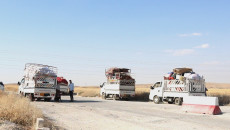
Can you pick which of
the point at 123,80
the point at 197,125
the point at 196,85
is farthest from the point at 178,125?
the point at 123,80

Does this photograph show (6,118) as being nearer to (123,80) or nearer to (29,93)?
(29,93)

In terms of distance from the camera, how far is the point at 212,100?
15.6 metres

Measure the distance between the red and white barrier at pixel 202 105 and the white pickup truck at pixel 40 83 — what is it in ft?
39.7

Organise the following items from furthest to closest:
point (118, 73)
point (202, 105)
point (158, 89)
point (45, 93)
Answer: point (118, 73) < point (158, 89) < point (45, 93) < point (202, 105)

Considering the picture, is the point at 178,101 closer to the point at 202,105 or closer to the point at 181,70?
the point at 181,70

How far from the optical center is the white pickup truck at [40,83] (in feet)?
79.7

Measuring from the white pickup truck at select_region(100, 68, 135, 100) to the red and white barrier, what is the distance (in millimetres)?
14391

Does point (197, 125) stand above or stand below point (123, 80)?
below

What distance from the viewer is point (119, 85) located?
30891 mm

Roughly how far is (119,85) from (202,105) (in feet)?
50.9

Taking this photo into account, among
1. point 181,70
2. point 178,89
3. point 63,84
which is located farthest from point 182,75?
point 63,84

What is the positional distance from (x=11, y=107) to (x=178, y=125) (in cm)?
593

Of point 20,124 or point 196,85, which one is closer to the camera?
point 20,124

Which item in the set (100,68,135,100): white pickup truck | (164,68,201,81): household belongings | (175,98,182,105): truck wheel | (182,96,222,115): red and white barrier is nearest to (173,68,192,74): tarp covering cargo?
(164,68,201,81): household belongings
